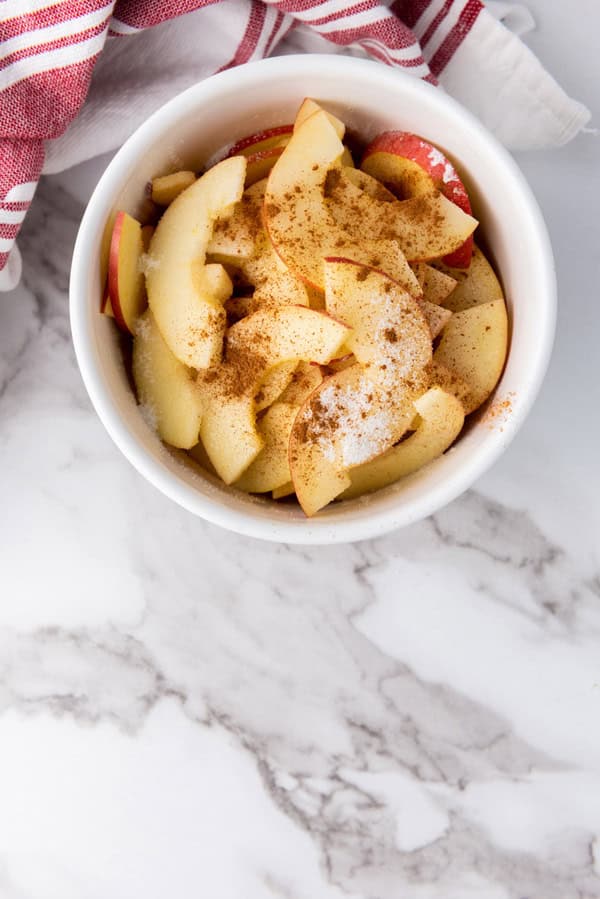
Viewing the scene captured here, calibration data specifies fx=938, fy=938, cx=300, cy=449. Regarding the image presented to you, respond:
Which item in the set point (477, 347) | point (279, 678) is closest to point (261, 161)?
point (477, 347)

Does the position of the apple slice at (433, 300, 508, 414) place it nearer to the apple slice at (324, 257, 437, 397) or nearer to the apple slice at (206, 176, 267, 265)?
the apple slice at (324, 257, 437, 397)

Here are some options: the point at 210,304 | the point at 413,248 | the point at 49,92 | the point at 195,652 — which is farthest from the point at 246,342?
the point at 195,652

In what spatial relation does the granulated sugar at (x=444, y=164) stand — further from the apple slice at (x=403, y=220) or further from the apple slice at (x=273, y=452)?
the apple slice at (x=273, y=452)

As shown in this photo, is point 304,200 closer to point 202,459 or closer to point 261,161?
point 261,161

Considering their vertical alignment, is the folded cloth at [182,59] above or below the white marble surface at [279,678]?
above

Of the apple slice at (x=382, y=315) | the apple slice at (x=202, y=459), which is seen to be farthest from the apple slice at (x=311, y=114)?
the apple slice at (x=202, y=459)
